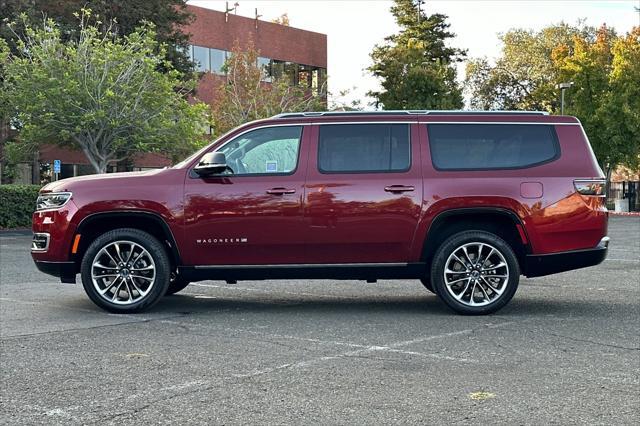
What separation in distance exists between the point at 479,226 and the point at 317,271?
176 cm

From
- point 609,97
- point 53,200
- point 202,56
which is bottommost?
point 53,200

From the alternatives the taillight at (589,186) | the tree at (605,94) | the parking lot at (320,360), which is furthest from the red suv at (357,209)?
the tree at (605,94)

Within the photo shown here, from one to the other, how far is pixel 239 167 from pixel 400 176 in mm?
1672

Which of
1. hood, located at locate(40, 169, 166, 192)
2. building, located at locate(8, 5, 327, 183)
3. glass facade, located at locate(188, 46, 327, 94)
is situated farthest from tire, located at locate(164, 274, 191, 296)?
glass facade, located at locate(188, 46, 327, 94)

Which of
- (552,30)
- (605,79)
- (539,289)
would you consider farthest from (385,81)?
(539,289)

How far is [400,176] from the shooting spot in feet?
28.0

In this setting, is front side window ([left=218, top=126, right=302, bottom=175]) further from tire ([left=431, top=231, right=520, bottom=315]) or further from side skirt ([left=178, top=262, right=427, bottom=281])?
tire ([left=431, top=231, right=520, bottom=315])

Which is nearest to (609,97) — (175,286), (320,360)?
(175,286)

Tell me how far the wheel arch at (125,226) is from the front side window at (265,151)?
37.9 inches

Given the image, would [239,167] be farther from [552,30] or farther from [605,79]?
[552,30]

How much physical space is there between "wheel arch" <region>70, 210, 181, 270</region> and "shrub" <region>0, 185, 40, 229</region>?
817 inches

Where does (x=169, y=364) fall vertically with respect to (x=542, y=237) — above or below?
below

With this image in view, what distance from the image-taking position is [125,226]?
29.1ft

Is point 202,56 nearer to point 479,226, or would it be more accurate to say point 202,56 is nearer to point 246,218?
point 246,218
